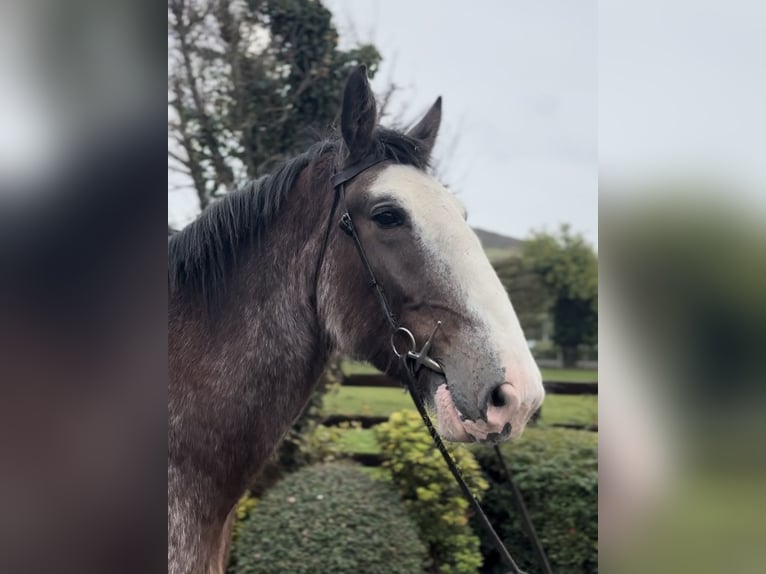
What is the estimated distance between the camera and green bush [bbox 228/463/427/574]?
318cm

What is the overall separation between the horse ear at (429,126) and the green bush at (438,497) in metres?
2.44

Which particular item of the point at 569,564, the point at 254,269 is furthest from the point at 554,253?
the point at 254,269

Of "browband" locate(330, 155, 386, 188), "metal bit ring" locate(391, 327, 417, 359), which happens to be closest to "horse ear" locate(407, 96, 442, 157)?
"browband" locate(330, 155, 386, 188)

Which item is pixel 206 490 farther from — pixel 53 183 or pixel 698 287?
pixel 698 287

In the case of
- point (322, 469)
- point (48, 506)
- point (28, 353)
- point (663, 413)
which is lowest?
point (322, 469)

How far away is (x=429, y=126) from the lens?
6.56 ft

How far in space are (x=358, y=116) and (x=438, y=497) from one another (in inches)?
116

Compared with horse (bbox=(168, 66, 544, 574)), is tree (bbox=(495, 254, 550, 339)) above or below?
below

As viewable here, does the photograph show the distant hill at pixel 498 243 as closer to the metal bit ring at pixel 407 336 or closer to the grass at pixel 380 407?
the grass at pixel 380 407

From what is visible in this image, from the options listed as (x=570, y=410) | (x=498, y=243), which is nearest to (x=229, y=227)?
(x=570, y=410)

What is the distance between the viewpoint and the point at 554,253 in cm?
866

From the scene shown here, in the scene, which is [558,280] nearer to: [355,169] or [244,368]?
[355,169]

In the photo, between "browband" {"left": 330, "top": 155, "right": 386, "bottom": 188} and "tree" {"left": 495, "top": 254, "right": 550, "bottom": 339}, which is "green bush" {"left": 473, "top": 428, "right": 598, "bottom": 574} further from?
"tree" {"left": 495, "top": 254, "right": 550, "bottom": 339}

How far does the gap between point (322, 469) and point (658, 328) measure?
331 centimetres
